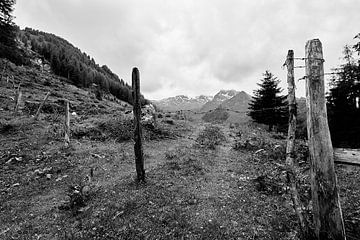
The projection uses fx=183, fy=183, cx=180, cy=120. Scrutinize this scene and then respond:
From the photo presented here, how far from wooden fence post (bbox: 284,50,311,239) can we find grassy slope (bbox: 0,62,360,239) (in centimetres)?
75

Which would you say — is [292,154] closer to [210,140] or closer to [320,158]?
[320,158]

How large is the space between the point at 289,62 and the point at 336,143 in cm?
2192

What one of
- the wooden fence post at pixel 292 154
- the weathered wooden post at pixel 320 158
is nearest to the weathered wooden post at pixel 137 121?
the wooden fence post at pixel 292 154

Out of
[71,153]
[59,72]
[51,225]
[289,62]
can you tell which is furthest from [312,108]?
[59,72]

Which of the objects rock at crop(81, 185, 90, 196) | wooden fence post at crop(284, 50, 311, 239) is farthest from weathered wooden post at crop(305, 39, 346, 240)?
rock at crop(81, 185, 90, 196)

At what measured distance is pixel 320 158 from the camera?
140 inches

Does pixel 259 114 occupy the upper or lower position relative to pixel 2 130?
upper

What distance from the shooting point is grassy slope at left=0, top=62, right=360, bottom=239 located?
4.90 meters

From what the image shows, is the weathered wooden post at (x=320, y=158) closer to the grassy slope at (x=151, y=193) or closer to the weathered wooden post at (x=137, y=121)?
the grassy slope at (x=151, y=193)

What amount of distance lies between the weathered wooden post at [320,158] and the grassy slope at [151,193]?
3.62 ft

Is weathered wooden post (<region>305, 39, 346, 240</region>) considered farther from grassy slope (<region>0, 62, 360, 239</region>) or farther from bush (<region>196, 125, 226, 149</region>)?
bush (<region>196, 125, 226, 149</region>)

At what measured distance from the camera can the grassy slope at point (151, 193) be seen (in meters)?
4.90

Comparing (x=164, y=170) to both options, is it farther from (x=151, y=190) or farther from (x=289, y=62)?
(x=289, y=62)

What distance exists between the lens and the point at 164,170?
29.6 feet
